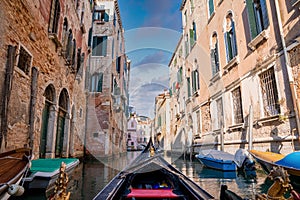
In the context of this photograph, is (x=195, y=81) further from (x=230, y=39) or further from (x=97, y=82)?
(x=97, y=82)

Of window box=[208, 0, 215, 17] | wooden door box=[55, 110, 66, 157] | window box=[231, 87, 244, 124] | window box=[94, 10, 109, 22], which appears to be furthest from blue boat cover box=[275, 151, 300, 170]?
window box=[94, 10, 109, 22]

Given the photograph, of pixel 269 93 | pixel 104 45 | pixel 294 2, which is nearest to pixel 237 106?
pixel 269 93

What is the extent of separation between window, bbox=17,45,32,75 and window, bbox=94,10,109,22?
8.37 m

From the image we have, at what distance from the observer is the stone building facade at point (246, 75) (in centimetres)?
441

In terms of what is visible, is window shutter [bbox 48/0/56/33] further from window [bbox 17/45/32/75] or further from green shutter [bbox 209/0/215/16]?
green shutter [bbox 209/0/215/16]

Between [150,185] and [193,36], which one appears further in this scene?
[193,36]

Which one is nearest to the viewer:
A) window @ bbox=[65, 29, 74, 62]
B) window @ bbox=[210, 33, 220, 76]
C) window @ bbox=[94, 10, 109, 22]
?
window @ bbox=[65, 29, 74, 62]

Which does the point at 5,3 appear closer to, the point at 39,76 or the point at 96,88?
the point at 39,76

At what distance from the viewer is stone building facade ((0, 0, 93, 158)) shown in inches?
139

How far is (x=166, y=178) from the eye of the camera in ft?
A: 10.6

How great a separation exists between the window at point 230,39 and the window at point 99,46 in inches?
259

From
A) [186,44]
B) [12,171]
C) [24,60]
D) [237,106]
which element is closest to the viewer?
[12,171]

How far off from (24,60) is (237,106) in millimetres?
6334

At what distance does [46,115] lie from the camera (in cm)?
572
